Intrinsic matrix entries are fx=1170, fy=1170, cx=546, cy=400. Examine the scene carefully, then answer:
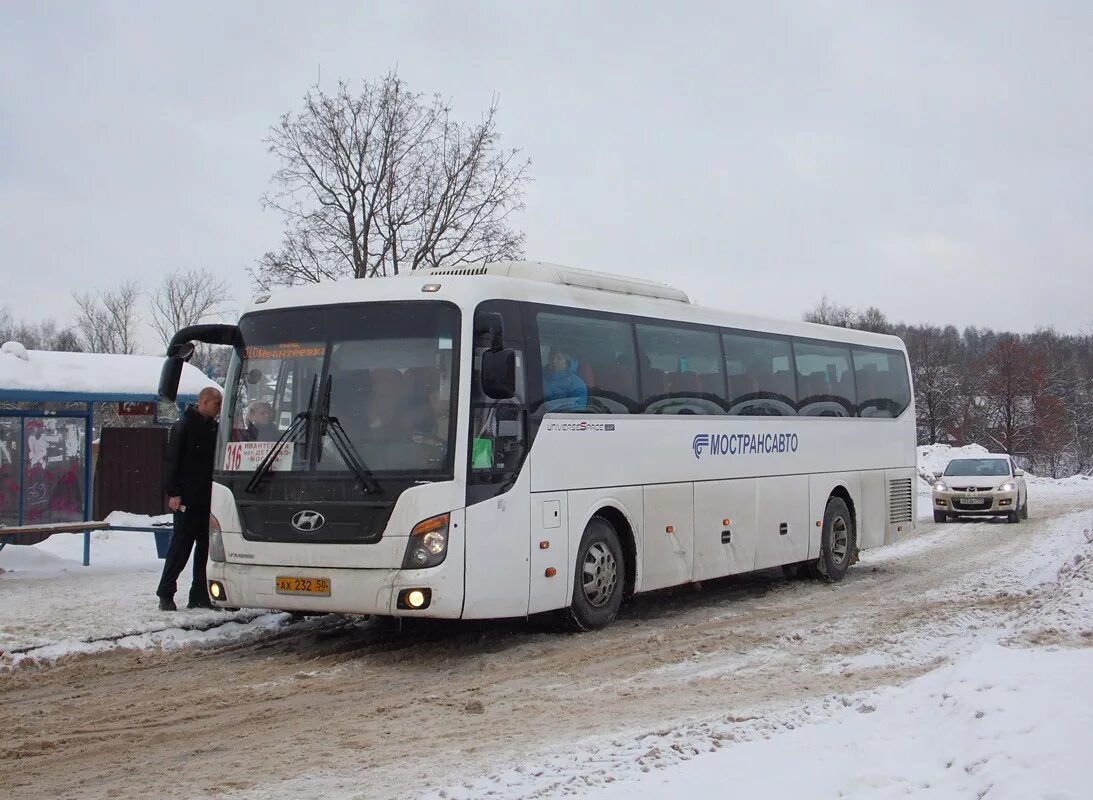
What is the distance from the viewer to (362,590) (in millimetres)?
9273

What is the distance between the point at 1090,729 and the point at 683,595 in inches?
355

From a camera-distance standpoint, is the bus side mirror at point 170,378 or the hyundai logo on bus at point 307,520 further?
the bus side mirror at point 170,378

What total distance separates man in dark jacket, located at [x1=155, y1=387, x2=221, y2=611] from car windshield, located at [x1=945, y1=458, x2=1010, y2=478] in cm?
2117

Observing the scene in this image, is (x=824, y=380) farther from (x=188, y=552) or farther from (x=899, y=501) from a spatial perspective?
(x=188, y=552)

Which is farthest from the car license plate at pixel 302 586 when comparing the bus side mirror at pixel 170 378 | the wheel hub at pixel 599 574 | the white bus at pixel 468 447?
the wheel hub at pixel 599 574

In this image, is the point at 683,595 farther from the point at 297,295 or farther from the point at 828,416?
the point at 297,295

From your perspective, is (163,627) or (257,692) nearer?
(257,692)

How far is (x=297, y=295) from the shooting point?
34.0ft

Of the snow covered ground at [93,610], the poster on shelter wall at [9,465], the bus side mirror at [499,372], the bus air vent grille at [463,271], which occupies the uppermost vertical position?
the bus air vent grille at [463,271]

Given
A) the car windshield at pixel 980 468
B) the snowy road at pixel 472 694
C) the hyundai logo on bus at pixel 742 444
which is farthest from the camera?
the car windshield at pixel 980 468

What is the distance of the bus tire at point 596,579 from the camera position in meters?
10.8

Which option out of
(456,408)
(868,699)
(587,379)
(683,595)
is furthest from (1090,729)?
(683,595)

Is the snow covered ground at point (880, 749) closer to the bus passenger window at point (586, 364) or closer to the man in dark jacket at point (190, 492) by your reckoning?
the bus passenger window at point (586, 364)

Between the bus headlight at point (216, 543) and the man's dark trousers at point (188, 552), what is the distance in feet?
4.41
